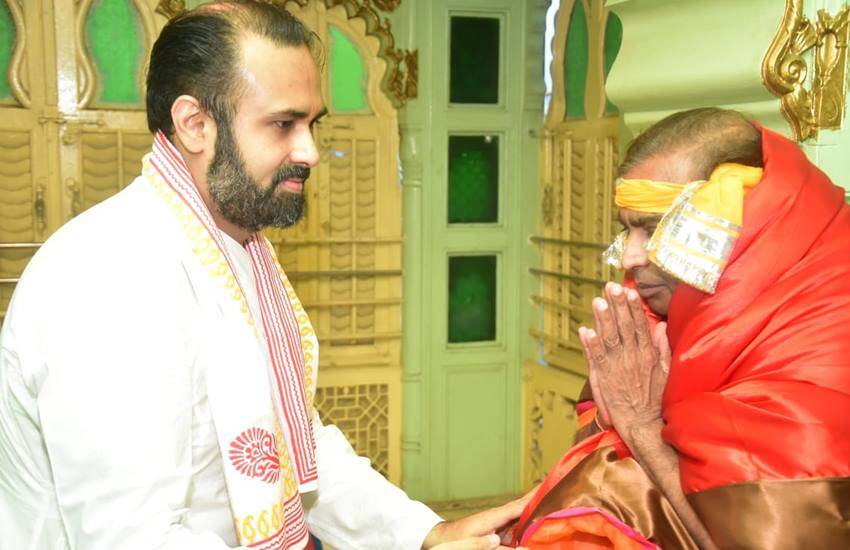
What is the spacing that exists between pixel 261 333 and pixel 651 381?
2.45 ft

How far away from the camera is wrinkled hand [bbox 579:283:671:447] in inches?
57.6

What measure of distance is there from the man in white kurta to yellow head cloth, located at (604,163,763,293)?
624 mm

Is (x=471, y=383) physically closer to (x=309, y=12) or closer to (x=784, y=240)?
(x=309, y=12)

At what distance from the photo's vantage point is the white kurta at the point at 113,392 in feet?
4.17

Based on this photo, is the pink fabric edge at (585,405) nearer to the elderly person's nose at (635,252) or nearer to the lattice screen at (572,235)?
the elderly person's nose at (635,252)

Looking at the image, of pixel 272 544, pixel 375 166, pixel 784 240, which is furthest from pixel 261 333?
pixel 375 166

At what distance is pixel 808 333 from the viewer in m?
1.25

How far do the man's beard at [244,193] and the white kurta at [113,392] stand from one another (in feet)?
0.36

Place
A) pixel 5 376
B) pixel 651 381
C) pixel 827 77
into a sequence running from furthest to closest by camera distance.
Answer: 1. pixel 827 77
2. pixel 651 381
3. pixel 5 376

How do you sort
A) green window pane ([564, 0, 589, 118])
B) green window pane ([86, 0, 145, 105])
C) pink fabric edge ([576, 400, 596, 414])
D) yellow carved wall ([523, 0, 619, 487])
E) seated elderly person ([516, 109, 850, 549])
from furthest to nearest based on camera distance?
green window pane ([564, 0, 589, 118])
yellow carved wall ([523, 0, 619, 487])
green window pane ([86, 0, 145, 105])
pink fabric edge ([576, 400, 596, 414])
seated elderly person ([516, 109, 850, 549])

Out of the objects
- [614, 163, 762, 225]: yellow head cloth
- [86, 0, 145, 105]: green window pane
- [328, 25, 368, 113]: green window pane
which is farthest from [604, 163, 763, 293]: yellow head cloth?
[86, 0, 145, 105]: green window pane

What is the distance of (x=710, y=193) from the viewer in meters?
1.34

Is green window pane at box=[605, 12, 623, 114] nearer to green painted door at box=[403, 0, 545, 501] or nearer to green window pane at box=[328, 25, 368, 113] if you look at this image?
green painted door at box=[403, 0, 545, 501]

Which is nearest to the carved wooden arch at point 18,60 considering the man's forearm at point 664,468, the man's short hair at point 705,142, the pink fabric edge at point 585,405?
the pink fabric edge at point 585,405
